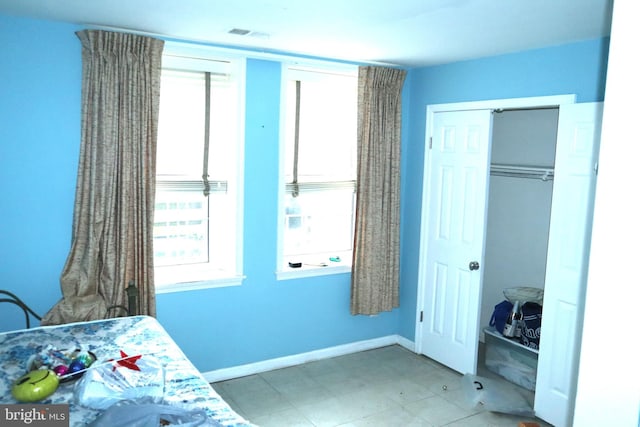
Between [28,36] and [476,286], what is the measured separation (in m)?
3.57

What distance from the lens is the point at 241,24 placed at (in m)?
3.01

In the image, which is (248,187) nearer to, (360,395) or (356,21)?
(356,21)

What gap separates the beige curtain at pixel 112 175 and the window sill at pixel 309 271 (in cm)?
115

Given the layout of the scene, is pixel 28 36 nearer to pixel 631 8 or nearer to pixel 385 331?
pixel 631 8

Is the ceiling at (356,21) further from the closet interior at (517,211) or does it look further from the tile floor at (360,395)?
the tile floor at (360,395)

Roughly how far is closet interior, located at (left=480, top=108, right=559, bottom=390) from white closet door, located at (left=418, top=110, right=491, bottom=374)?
303 millimetres

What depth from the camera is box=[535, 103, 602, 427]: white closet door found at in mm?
3177

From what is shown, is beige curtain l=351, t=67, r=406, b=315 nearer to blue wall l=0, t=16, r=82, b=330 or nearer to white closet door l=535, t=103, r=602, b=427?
white closet door l=535, t=103, r=602, b=427

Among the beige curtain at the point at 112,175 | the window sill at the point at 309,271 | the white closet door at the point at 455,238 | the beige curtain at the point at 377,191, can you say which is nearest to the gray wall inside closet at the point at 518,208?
the white closet door at the point at 455,238

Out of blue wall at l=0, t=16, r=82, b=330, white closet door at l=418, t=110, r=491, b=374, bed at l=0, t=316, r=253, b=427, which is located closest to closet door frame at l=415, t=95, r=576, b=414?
white closet door at l=418, t=110, r=491, b=374

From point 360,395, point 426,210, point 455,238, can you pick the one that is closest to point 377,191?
point 426,210

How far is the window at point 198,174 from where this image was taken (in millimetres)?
3723

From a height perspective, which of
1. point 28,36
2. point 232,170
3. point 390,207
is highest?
point 28,36

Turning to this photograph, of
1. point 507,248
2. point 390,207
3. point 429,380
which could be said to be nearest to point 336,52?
point 390,207
